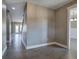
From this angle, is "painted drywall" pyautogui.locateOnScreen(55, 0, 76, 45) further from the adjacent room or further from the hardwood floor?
the hardwood floor

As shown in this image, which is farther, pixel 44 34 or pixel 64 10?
pixel 44 34

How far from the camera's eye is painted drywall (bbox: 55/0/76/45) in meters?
5.73

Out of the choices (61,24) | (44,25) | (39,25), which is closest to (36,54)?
(39,25)

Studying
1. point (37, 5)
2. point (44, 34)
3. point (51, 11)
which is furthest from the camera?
point (51, 11)

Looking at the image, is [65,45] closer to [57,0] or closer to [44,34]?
[44,34]

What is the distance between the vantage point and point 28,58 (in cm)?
369

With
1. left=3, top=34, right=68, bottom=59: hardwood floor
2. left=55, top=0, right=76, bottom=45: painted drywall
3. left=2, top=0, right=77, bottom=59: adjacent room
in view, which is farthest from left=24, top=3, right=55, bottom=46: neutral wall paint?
left=3, top=34, right=68, bottom=59: hardwood floor

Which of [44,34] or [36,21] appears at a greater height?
[36,21]

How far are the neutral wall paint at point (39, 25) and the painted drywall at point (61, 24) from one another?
0.43 meters

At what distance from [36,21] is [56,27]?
177cm

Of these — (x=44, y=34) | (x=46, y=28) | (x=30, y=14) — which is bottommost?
(x=44, y=34)

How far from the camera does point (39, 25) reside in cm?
611

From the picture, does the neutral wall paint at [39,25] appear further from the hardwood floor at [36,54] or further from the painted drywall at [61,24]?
the hardwood floor at [36,54]

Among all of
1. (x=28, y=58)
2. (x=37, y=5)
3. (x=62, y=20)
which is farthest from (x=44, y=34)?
(x=28, y=58)
